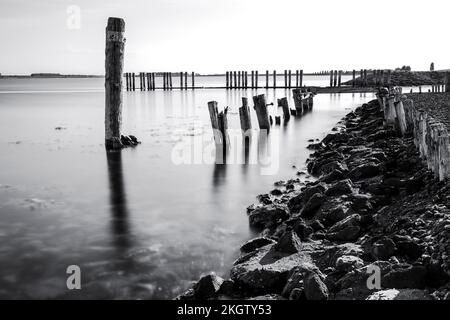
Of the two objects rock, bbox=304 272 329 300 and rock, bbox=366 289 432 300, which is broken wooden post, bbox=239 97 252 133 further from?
rock, bbox=366 289 432 300

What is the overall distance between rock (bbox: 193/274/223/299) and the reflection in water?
164cm

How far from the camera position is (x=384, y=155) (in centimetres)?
850

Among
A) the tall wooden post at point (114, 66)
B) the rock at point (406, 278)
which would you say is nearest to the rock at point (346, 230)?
the rock at point (406, 278)

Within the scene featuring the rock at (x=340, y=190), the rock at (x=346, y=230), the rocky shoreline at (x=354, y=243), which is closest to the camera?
the rocky shoreline at (x=354, y=243)

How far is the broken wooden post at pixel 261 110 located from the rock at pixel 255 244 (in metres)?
10.9

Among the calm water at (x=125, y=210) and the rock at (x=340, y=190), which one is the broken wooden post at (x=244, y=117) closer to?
the calm water at (x=125, y=210)

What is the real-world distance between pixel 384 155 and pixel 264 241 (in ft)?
13.3

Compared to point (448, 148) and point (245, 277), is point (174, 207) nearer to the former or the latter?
A: point (245, 277)

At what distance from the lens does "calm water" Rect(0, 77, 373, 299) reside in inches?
192

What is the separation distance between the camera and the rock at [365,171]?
7.45 meters

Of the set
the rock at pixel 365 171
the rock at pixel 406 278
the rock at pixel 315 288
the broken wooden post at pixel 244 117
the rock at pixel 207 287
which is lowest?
the rock at pixel 207 287

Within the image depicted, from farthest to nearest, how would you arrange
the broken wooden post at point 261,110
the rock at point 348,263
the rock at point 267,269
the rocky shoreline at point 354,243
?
the broken wooden post at point 261,110 < the rock at point 267,269 < the rock at point 348,263 < the rocky shoreline at point 354,243

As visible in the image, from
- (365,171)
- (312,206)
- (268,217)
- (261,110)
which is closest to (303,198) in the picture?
(312,206)
